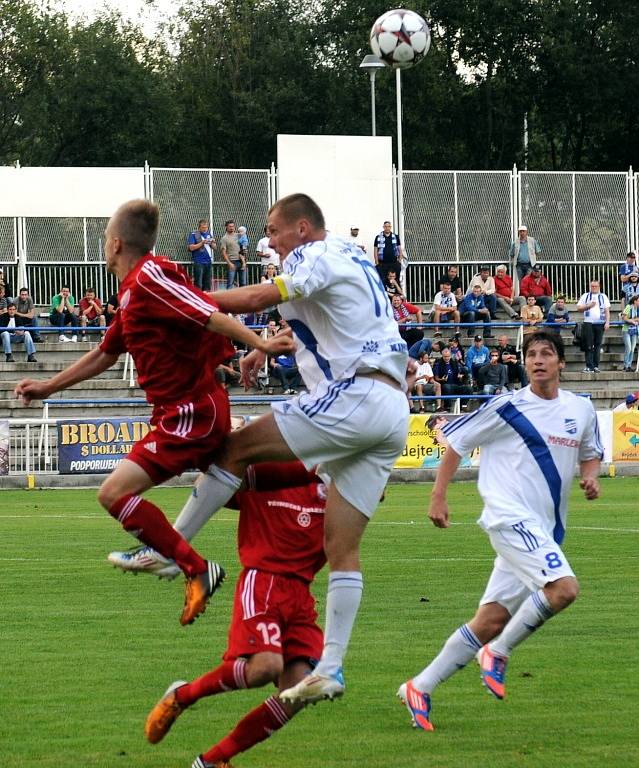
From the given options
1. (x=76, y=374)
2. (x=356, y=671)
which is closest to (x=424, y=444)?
(x=356, y=671)

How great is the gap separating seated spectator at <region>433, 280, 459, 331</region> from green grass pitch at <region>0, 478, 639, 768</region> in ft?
51.2

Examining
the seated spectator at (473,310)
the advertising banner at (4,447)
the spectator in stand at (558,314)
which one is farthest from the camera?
the spectator in stand at (558,314)

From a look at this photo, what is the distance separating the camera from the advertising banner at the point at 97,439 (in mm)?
24875

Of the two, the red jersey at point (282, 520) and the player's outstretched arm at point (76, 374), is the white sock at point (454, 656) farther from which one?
the player's outstretched arm at point (76, 374)

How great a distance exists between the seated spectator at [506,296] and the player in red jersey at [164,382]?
2612cm

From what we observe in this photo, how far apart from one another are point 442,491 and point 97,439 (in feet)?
57.6

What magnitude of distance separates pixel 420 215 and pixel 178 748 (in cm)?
3036

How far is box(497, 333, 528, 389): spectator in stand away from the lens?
95.5 feet

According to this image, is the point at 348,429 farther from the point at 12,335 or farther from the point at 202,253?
the point at 202,253

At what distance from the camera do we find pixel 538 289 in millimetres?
33688

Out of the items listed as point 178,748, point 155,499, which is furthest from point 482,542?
point 178,748

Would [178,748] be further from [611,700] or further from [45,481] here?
[45,481]

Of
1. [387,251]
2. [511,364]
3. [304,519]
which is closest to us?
[304,519]

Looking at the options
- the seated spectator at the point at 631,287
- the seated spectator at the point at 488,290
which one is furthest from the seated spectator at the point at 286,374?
the seated spectator at the point at 631,287
